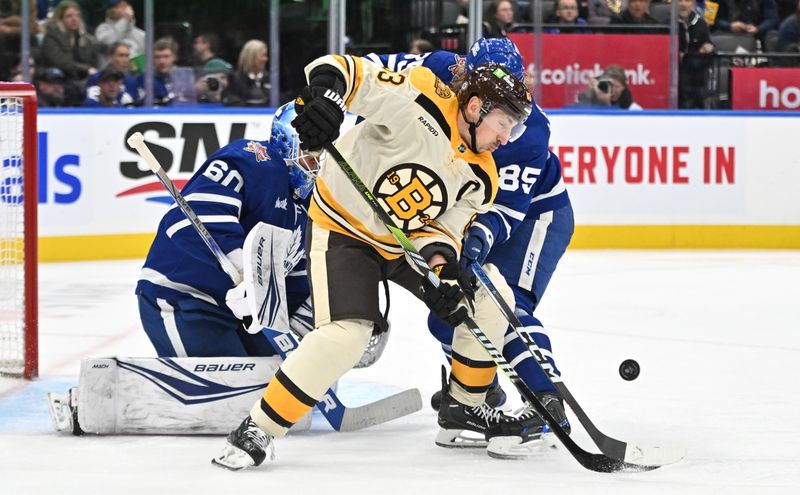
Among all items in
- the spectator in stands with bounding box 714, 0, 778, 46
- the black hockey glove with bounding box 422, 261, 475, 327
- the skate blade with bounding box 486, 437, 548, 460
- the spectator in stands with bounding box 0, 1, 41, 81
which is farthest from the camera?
the spectator in stands with bounding box 714, 0, 778, 46

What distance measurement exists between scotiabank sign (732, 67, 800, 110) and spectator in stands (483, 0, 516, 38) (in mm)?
1252

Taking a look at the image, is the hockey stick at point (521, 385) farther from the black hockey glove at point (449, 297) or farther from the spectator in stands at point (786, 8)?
the spectator in stands at point (786, 8)

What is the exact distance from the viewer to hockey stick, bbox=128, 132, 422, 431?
2959mm

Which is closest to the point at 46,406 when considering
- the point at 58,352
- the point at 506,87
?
the point at 58,352

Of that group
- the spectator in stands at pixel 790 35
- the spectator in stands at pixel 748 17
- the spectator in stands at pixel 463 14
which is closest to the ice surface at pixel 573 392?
the spectator in stands at pixel 463 14

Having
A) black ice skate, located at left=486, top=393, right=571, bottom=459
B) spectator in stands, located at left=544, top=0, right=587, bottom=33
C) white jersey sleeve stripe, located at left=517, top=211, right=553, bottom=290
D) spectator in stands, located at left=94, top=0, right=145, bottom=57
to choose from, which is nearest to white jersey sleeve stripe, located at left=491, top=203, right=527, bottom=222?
white jersey sleeve stripe, located at left=517, top=211, right=553, bottom=290

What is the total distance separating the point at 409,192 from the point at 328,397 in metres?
0.60

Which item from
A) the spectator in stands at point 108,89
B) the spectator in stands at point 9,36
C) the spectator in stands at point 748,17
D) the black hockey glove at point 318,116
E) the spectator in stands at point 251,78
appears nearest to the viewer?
the black hockey glove at point 318,116

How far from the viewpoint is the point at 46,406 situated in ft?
10.8

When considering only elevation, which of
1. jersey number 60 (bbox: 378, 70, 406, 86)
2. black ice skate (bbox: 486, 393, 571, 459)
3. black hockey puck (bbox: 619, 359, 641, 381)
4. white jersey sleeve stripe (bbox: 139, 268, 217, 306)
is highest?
jersey number 60 (bbox: 378, 70, 406, 86)

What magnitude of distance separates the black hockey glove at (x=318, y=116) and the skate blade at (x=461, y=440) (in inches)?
A: 30.3

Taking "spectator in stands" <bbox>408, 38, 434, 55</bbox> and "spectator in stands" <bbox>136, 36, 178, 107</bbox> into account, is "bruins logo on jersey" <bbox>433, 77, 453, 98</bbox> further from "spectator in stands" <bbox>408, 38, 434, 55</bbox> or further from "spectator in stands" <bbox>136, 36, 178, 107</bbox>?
"spectator in stands" <bbox>408, 38, 434, 55</bbox>

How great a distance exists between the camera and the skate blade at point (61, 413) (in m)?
2.96

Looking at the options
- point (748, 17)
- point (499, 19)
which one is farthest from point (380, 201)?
point (748, 17)
